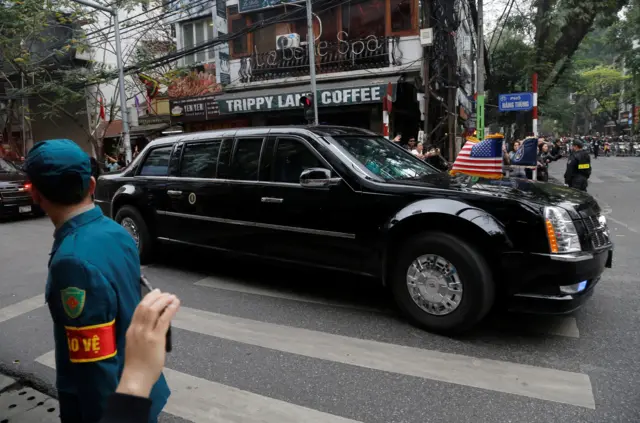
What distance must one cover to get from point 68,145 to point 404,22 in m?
15.0

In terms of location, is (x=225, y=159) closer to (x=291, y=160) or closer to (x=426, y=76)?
(x=291, y=160)

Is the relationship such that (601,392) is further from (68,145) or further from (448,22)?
(448,22)

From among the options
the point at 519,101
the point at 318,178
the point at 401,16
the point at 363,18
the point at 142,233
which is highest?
the point at 363,18

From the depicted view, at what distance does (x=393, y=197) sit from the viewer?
4219mm

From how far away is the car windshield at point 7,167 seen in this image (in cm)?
1306

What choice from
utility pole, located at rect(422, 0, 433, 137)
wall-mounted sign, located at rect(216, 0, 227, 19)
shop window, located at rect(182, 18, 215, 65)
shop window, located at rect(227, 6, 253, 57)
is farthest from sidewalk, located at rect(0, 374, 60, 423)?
shop window, located at rect(182, 18, 215, 65)

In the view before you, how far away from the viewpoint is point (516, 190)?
4.09 metres

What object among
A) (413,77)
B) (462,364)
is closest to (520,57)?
(413,77)

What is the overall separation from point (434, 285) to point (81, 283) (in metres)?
3.05

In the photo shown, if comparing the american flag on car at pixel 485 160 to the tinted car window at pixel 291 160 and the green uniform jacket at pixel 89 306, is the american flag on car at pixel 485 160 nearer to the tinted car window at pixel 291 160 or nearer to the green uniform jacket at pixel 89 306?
the tinted car window at pixel 291 160

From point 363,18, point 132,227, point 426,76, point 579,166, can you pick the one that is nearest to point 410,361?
point 132,227

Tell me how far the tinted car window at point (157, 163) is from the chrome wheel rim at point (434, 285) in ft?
11.7

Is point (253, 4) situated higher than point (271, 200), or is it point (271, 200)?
point (253, 4)

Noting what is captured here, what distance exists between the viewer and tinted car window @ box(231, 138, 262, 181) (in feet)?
17.2
